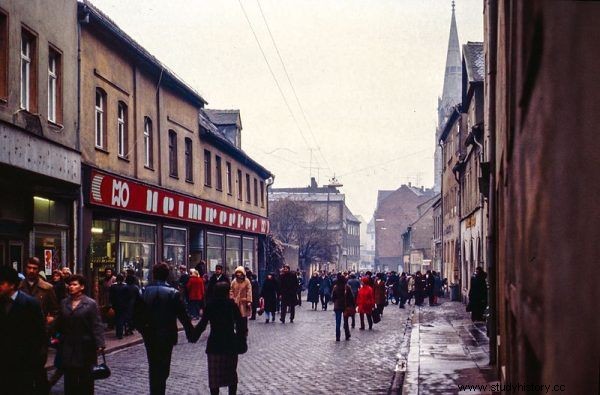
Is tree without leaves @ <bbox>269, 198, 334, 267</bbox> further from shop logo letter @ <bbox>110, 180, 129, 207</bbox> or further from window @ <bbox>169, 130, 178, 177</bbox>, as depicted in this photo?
shop logo letter @ <bbox>110, 180, 129, 207</bbox>

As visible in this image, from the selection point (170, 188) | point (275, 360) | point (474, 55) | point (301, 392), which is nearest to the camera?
point (301, 392)

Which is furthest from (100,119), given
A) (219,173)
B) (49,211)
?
(219,173)

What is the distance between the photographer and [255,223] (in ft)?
138

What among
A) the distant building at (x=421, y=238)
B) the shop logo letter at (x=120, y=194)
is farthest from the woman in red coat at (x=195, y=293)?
the distant building at (x=421, y=238)

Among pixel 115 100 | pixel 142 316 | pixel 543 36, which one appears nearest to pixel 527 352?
pixel 543 36

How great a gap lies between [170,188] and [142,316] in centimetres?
1887

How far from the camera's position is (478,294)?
76.4ft

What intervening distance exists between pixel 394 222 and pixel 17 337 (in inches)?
4444

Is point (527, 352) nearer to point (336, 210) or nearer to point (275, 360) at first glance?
point (275, 360)

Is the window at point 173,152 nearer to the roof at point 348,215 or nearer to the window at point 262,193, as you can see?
the window at point 262,193

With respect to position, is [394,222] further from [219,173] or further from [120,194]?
[120,194]

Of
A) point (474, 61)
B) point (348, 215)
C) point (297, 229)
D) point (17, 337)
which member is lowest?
point (17, 337)

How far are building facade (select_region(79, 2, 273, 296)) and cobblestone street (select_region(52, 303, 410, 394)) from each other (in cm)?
427

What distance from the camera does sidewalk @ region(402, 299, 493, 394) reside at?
1176cm
